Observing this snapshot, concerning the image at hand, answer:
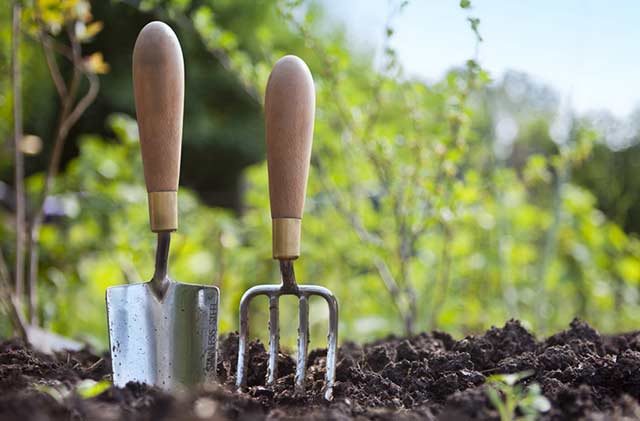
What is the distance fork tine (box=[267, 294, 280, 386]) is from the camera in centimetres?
122

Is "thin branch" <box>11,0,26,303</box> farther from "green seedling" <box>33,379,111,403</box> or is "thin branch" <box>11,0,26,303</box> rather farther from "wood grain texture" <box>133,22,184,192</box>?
"green seedling" <box>33,379,111,403</box>

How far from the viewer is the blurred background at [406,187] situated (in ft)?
6.54

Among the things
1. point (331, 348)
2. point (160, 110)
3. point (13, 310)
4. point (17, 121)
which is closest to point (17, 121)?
point (17, 121)

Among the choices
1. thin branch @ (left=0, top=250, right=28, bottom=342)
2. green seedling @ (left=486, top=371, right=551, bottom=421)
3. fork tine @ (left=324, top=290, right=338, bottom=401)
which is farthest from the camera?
thin branch @ (left=0, top=250, right=28, bottom=342)

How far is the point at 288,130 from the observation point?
1.15m

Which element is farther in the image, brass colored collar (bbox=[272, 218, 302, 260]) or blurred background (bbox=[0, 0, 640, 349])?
blurred background (bbox=[0, 0, 640, 349])

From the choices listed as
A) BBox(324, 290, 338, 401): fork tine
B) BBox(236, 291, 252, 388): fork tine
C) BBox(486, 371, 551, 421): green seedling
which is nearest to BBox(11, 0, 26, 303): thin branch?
BBox(236, 291, 252, 388): fork tine

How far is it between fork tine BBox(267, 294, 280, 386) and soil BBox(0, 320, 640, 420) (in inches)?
1.0

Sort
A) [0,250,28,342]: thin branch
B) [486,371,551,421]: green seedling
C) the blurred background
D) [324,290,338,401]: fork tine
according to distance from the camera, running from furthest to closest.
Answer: the blurred background
[0,250,28,342]: thin branch
[324,290,338,401]: fork tine
[486,371,551,421]: green seedling

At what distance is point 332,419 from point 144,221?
80.8 inches

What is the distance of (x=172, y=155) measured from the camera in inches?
47.5

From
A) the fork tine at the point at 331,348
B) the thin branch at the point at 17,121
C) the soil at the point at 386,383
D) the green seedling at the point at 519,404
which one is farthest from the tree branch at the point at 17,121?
the green seedling at the point at 519,404

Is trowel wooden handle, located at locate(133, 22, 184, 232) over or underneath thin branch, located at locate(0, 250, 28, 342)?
over

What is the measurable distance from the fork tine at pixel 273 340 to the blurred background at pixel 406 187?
27.2 inches
